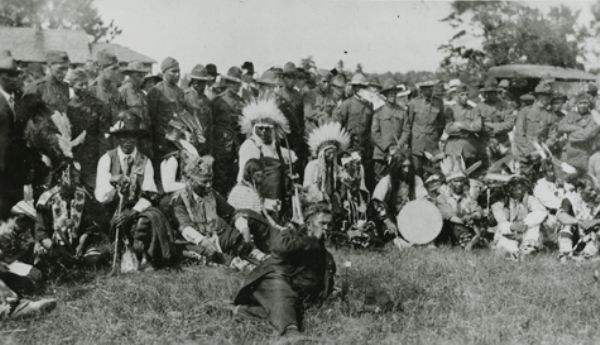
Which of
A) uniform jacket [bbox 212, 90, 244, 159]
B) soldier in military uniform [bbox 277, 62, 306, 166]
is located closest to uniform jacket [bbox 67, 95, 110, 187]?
uniform jacket [bbox 212, 90, 244, 159]

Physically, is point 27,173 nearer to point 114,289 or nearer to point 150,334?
point 114,289

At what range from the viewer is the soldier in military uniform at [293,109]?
10922 mm

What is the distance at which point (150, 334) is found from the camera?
550 cm

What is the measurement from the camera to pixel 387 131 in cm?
1126

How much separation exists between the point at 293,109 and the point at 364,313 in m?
5.66

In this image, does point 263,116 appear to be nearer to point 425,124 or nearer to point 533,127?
point 425,124

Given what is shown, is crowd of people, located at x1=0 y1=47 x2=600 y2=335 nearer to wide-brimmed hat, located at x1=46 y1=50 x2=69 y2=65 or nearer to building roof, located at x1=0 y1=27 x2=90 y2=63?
wide-brimmed hat, located at x1=46 y1=50 x2=69 y2=65

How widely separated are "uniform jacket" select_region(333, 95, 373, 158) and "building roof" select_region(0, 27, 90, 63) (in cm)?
2547

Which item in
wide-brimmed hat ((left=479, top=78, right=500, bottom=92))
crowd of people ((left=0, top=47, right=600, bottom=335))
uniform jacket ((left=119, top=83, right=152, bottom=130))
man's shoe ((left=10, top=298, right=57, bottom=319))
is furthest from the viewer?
wide-brimmed hat ((left=479, top=78, right=500, bottom=92))

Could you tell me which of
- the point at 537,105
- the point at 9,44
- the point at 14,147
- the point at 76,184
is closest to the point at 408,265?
the point at 76,184

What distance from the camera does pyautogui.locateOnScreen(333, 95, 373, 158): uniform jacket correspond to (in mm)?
11188

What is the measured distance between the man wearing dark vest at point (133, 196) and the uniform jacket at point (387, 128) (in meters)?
4.24

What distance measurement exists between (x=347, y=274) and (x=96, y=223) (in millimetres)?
2997

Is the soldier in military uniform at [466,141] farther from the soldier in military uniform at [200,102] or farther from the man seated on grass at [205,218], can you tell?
the man seated on grass at [205,218]
